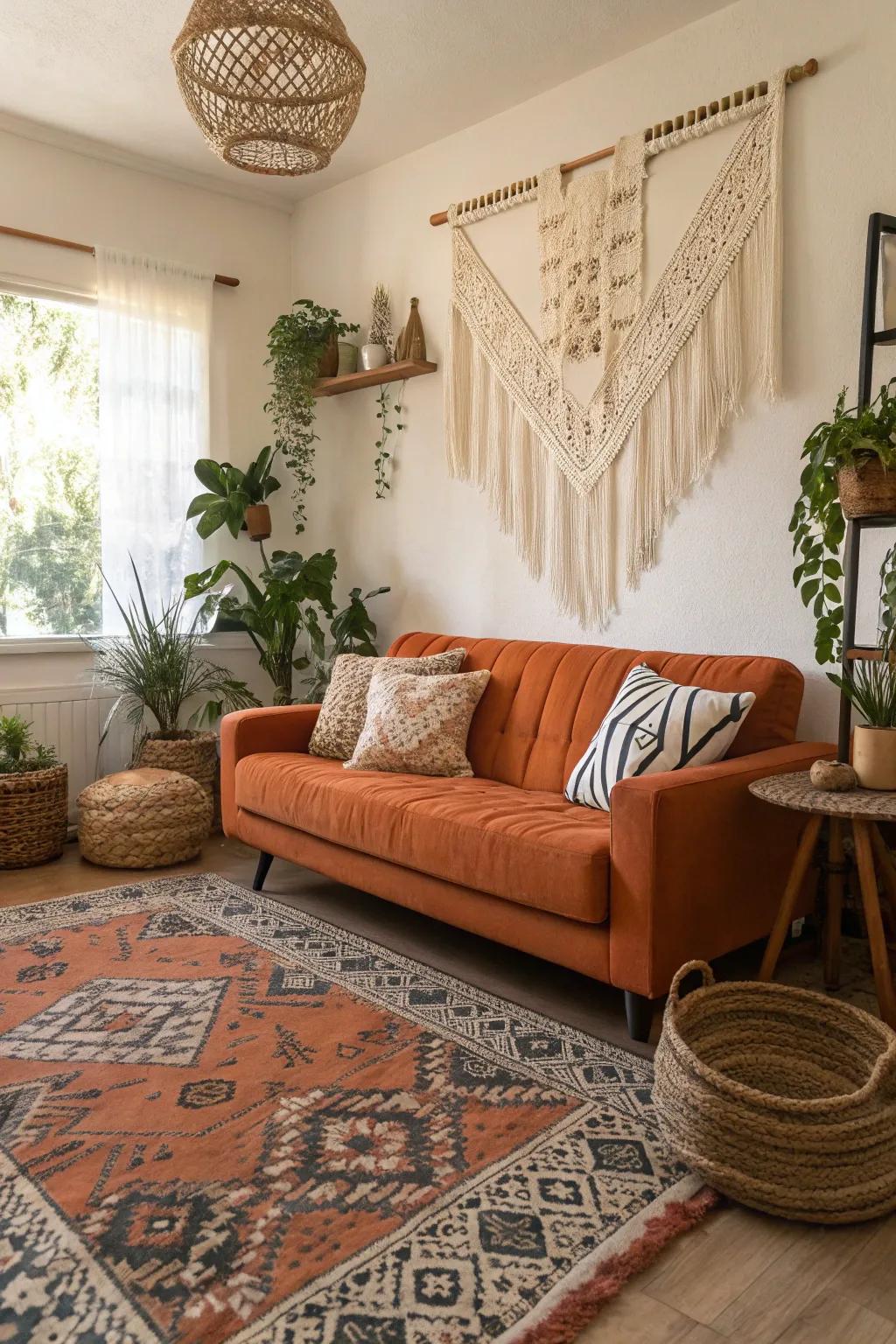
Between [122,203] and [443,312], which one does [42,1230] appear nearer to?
[443,312]

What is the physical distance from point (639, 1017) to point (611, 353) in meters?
2.14

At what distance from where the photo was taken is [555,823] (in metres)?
2.41

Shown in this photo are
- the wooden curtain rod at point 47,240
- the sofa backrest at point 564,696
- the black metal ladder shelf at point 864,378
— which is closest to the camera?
the black metal ladder shelf at point 864,378

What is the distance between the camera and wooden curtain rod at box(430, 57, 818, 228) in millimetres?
2821

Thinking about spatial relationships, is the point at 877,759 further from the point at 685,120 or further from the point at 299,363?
the point at 299,363

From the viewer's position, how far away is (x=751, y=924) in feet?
7.82

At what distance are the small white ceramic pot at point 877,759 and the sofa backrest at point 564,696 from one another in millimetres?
402

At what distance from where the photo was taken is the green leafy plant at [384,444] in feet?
13.8

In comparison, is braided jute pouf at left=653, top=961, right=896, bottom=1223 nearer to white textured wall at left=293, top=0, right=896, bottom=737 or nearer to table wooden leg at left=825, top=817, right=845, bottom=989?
table wooden leg at left=825, top=817, right=845, bottom=989

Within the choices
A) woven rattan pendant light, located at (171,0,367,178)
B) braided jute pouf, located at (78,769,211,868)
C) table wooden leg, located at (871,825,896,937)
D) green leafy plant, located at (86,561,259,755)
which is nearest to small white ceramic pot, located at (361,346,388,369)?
green leafy plant, located at (86,561,259,755)

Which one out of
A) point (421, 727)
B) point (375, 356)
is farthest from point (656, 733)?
point (375, 356)

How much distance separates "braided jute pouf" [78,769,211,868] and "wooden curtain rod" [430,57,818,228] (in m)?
2.48

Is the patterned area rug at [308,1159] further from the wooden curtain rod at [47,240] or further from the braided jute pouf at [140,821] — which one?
the wooden curtain rod at [47,240]

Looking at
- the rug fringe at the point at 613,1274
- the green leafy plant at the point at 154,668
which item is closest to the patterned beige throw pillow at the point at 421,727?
the green leafy plant at the point at 154,668
